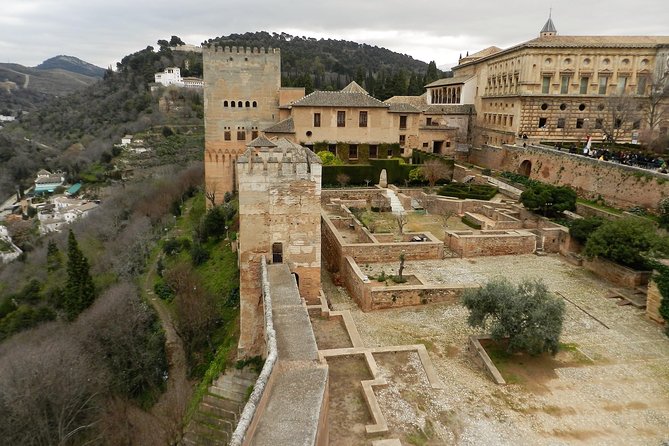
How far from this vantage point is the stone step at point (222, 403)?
1172 cm

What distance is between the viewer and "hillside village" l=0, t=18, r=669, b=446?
8.19 metres

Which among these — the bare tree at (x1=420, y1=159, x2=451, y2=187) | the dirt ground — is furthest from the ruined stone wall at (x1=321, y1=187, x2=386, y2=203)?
the bare tree at (x1=420, y1=159, x2=451, y2=187)

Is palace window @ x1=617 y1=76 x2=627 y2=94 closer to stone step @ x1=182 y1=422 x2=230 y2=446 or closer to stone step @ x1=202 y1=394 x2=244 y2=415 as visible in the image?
stone step @ x1=202 y1=394 x2=244 y2=415

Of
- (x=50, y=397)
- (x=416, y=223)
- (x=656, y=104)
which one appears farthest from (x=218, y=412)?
(x=656, y=104)

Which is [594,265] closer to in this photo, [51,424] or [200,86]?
[51,424]

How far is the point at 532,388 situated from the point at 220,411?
7577 millimetres

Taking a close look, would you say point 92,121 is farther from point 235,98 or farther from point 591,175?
point 591,175

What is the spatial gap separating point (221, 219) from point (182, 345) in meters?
9.02

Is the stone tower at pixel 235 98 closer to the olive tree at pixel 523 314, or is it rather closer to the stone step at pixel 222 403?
the stone step at pixel 222 403

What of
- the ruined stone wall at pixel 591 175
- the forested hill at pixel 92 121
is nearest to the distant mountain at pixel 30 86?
the forested hill at pixel 92 121

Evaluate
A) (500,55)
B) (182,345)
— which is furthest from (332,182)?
(500,55)

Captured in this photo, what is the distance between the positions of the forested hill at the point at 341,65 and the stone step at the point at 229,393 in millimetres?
42593

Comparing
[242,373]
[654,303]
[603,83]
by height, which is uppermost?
[603,83]

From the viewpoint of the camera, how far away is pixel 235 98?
28.7 m
